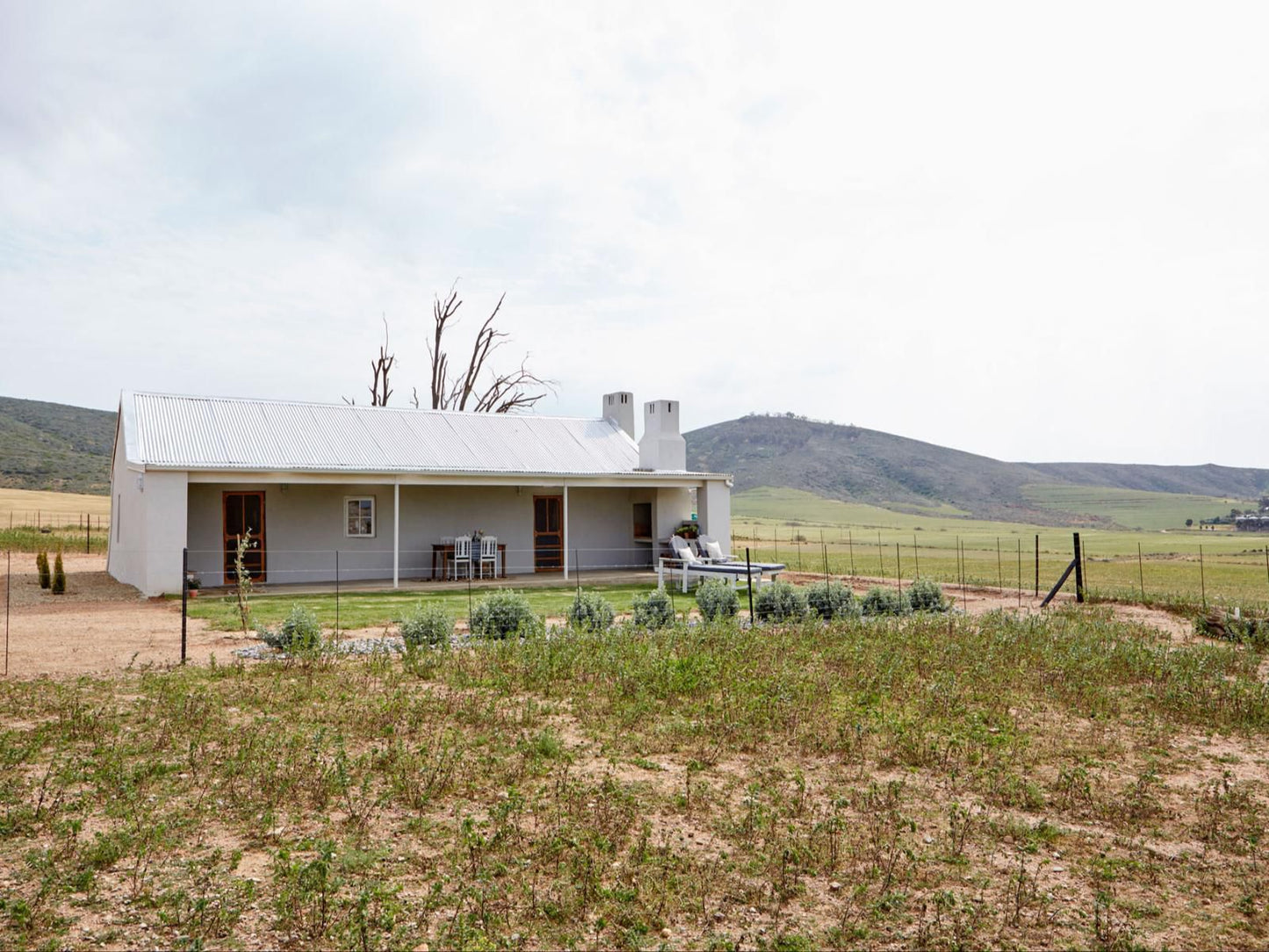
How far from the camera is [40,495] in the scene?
149 ft

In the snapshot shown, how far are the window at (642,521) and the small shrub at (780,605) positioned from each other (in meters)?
8.59

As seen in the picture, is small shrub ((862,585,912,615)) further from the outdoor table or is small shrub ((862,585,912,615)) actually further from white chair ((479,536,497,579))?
the outdoor table

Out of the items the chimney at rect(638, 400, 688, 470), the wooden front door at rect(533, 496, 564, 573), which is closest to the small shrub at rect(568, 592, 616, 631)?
the wooden front door at rect(533, 496, 564, 573)

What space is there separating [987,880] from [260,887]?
129 inches

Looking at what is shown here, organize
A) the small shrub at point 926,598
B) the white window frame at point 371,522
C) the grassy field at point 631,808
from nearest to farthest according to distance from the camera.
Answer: the grassy field at point 631,808 < the small shrub at point 926,598 < the white window frame at point 371,522

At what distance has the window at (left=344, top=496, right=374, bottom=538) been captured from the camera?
1795 centimetres

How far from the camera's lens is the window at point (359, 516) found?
1795 cm

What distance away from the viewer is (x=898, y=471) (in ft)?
388

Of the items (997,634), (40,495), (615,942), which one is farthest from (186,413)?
(40,495)

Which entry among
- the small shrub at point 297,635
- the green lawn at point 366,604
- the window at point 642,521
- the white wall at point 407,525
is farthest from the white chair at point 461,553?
the small shrub at point 297,635

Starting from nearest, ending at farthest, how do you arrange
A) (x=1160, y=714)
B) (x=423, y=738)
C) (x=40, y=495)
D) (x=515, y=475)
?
(x=423, y=738) < (x=1160, y=714) < (x=515, y=475) < (x=40, y=495)

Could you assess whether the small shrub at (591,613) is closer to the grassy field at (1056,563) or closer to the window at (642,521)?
the grassy field at (1056,563)

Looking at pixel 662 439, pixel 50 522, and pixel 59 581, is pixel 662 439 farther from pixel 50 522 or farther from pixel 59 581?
pixel 50 522

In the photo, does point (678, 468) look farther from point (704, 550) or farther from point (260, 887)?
point (260, 887)
